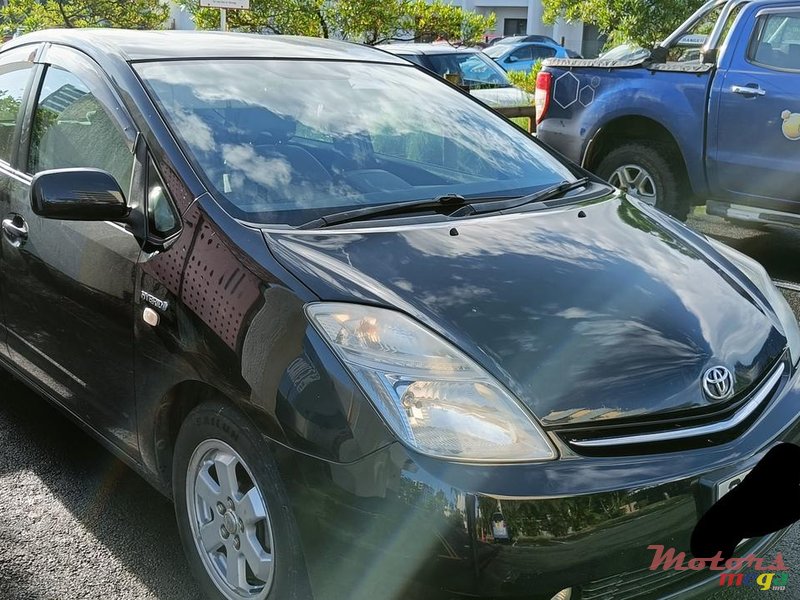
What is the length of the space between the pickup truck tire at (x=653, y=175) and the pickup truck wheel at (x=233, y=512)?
498cm

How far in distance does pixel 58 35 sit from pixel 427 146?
5.01 ft

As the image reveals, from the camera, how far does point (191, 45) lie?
3285 mm

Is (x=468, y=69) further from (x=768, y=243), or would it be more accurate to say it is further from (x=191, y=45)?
(x=191, y=45)

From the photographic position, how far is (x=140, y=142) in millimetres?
2715

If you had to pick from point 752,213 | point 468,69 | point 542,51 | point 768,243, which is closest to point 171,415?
point 752,213

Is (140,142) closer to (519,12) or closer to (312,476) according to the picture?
(312,476)

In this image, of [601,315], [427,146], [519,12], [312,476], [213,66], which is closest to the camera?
[312,476]

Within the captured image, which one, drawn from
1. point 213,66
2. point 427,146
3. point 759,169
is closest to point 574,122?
point 759,169

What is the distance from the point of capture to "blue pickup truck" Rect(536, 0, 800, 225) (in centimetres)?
612

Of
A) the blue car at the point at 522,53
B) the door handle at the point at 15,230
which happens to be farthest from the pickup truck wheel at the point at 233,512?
the blue car at the point at 522,53

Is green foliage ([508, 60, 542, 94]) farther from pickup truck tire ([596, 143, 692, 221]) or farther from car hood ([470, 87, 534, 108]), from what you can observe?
pickup truck tire ([596, 143, 692, 221])

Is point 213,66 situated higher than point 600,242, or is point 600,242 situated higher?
point 213,66

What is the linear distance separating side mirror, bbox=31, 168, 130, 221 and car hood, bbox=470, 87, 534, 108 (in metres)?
9.02

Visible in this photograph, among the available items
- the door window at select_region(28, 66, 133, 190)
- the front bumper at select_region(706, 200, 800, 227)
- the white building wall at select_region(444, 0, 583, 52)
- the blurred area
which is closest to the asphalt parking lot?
the door window at select_region(28, 66, 133, 190)
